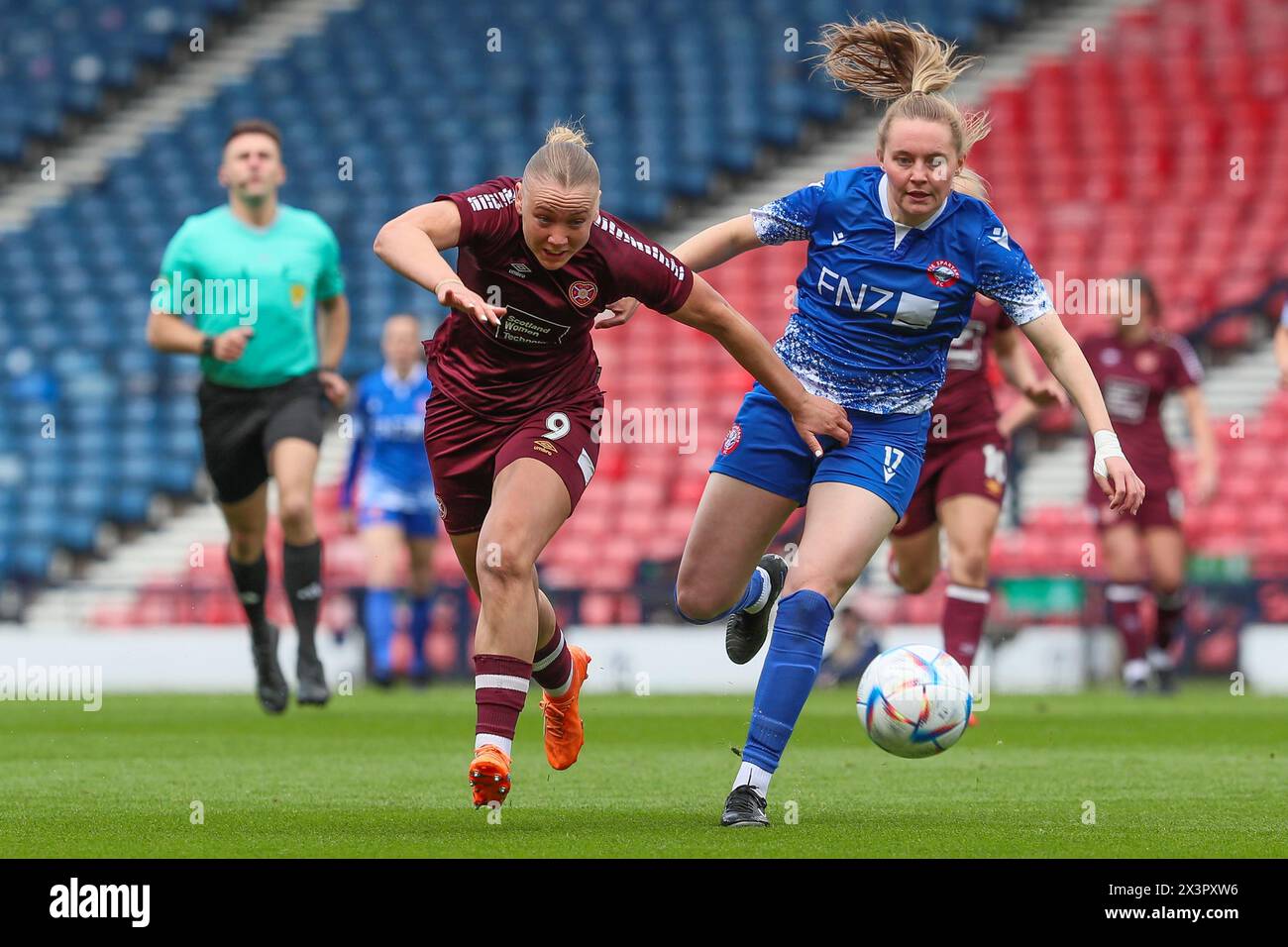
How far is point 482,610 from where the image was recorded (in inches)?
231

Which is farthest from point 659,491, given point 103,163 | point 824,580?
point 824,580

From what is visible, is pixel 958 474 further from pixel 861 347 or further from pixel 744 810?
pixel 744 810

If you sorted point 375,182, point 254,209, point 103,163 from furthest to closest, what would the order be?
point 103,163
point 375,182
point 254,209

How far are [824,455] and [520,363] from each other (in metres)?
1.00

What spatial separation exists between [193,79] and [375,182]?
361 cm

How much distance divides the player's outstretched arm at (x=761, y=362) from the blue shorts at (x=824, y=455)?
0.07 metres

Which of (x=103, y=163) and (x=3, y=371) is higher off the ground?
(x=103, y=163)

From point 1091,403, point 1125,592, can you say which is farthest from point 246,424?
point 1125,592

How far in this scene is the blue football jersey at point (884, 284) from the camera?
6.23 m

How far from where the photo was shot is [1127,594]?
12383mm

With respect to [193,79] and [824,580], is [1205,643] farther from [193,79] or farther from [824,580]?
[193,79]

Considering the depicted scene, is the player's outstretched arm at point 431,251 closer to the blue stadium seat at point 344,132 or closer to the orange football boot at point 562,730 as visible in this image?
the orange football boot at point 562,730

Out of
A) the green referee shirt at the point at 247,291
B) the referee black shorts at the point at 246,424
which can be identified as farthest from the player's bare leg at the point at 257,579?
the green referee shirt at the point at 247,291

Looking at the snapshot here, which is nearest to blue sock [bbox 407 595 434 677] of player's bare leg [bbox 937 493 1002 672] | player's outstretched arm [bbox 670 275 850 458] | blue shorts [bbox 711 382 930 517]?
player's bare leg [bbox 937 493 1002 672]
